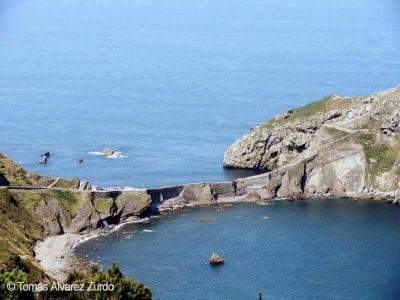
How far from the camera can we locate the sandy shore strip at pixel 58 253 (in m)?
124

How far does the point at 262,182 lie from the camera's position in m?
161

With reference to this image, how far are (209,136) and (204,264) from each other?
233 feet

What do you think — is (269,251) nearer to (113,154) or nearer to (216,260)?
(216,260)

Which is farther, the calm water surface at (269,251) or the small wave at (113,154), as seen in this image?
the small wave at (113,154)

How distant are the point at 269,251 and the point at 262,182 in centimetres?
2854

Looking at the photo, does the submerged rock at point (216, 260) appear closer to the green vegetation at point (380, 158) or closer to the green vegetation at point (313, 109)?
the green vegetation at point (380, 158)

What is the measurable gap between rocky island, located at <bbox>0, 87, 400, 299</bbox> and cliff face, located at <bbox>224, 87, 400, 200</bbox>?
0.53 feet

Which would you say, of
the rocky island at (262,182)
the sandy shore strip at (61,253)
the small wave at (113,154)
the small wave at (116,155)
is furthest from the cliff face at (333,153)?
the sandy shore strip at (61,253)

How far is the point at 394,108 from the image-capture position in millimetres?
164500

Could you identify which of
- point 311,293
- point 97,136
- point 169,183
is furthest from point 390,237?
point 97,136

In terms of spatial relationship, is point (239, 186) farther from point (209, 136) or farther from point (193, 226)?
point (209, 136)

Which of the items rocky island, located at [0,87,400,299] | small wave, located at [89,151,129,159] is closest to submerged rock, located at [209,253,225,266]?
rocky island, located at [0,87,400,299]

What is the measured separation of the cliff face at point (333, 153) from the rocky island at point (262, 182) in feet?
0.53

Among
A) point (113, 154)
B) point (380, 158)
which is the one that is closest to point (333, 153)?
point (380, 158)
